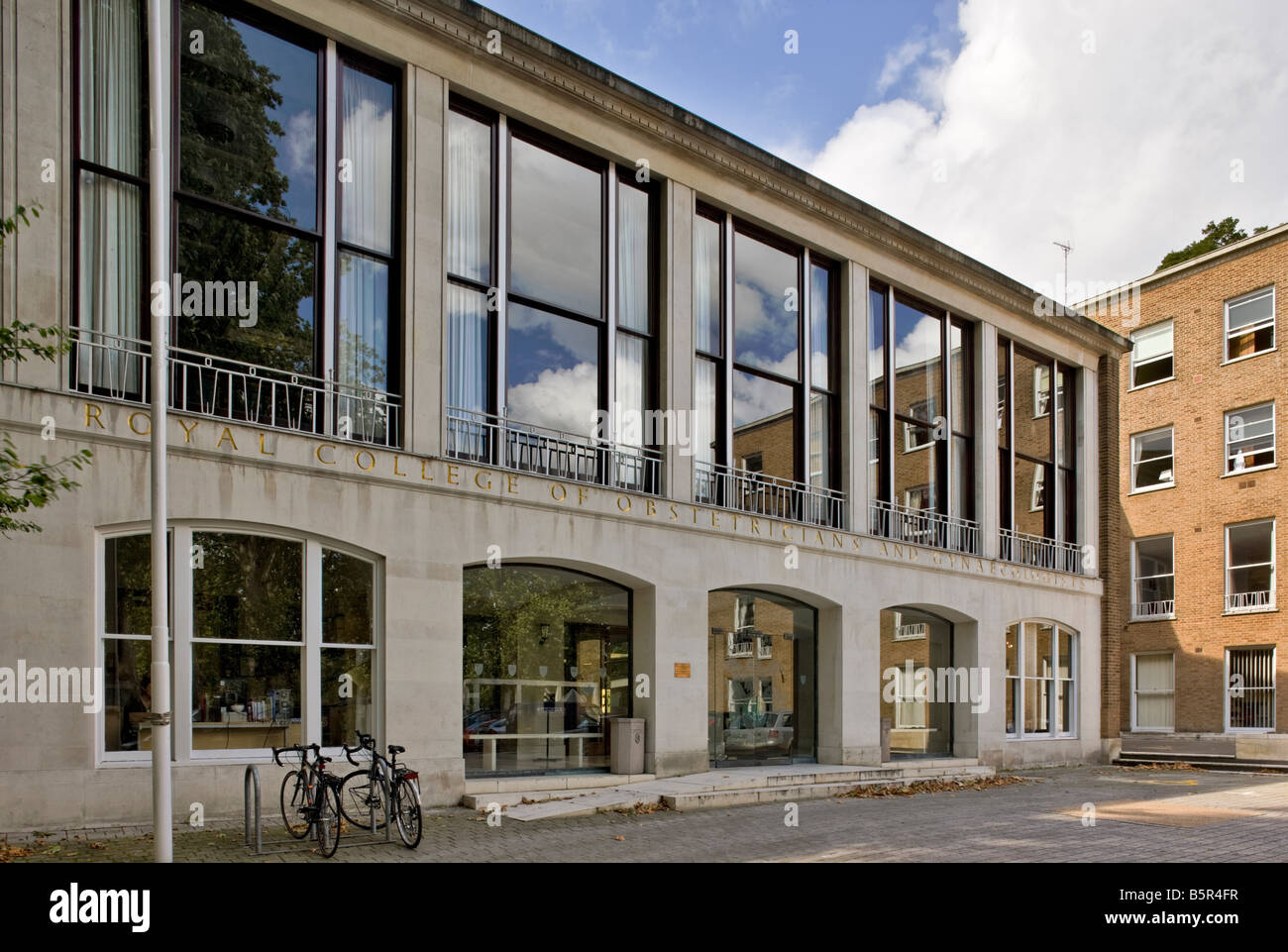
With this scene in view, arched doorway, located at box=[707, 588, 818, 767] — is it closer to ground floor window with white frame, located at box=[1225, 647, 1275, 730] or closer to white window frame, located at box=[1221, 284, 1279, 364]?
ground floor window with white frame, located at box=[1225, 647, 1275, 730]

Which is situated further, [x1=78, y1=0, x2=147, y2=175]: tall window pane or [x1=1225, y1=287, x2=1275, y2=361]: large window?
[x1=1225, y1=287, x2=1275, y2=361]: large window

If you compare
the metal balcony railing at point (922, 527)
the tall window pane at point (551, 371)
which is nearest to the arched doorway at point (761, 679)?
the metal balcony railing at point (922, 527)

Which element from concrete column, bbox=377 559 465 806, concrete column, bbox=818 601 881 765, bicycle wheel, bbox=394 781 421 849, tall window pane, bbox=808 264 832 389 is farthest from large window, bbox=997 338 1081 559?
bicycle wheel, bbox=394 781 421 849

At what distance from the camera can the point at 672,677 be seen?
18.2 m

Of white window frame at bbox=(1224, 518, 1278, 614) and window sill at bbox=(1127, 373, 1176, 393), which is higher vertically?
window sill at bbox=(1127, 373, 1176, 393)

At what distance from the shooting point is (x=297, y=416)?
568 inches

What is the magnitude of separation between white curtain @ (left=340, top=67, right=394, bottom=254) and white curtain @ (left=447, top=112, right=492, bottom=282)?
97 cm

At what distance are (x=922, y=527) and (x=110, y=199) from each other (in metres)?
17.4

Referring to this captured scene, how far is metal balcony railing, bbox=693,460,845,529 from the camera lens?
19.7m

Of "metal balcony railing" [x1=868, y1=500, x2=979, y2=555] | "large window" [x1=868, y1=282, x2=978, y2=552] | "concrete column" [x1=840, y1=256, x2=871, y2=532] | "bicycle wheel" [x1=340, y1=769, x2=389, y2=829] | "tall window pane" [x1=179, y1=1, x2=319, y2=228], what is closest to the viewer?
"bicycle wheel" [x1=340, y1=769, x2=389, y2=829]

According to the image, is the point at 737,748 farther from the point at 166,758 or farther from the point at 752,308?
the point at 166,758

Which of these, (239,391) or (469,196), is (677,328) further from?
(239,391)

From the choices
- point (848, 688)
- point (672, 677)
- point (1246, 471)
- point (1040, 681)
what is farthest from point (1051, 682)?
point (672, 677)

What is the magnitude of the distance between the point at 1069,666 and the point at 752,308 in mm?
13531
